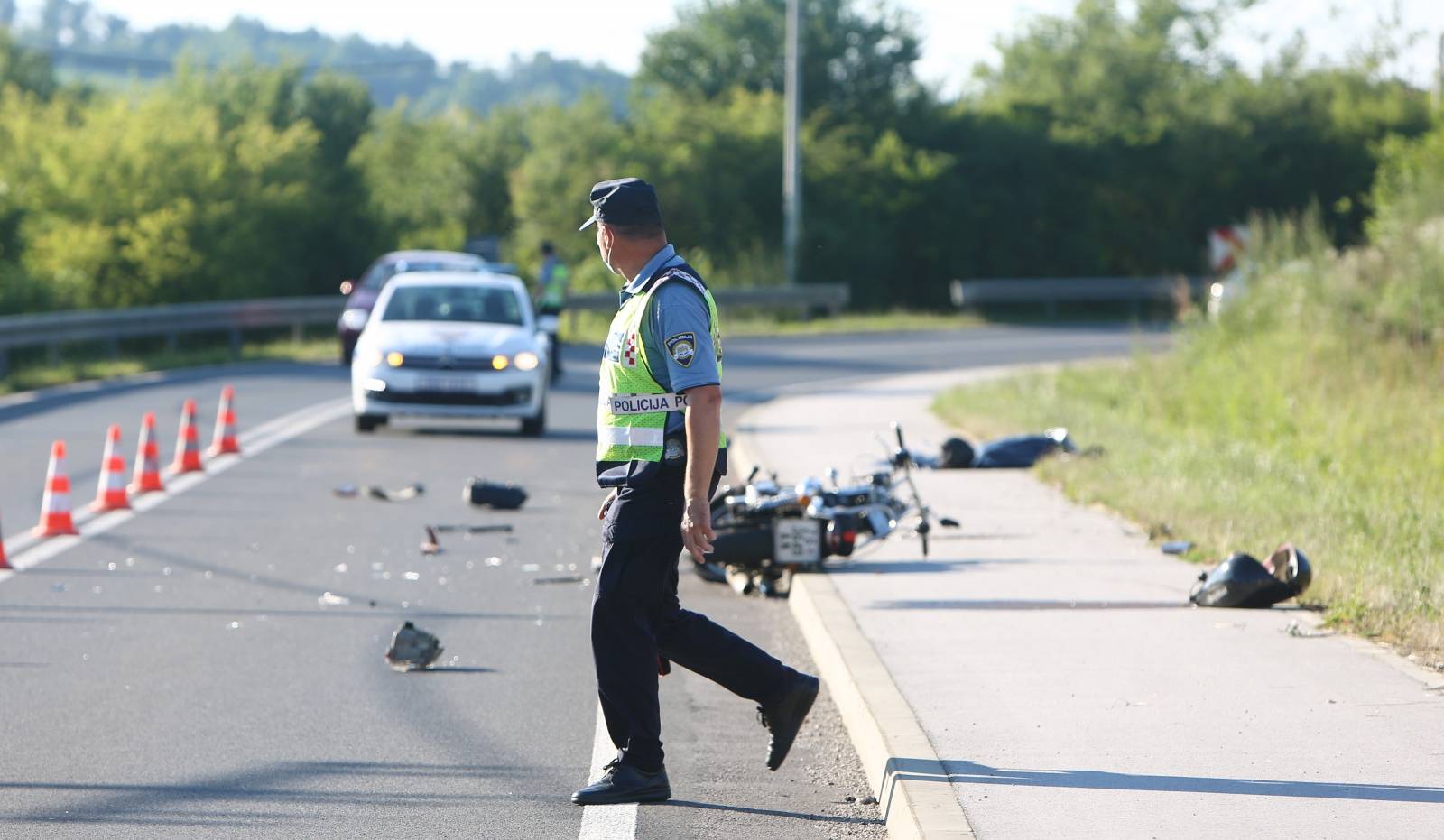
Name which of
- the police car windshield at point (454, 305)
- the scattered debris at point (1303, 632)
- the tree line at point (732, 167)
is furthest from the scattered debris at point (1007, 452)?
the tree line at point (732, 167)

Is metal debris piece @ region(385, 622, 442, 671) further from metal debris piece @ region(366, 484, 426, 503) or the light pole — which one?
the light pole

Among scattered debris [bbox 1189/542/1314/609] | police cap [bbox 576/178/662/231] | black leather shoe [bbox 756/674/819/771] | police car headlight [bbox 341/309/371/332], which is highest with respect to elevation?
police cap [bbox 576/178/662/231]

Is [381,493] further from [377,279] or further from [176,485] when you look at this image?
[377,279]

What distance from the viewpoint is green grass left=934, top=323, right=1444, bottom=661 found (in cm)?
905

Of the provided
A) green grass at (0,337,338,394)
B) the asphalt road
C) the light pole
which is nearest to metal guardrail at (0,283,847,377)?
green grass at (0,337,338,394)

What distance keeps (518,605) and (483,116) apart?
5672cm

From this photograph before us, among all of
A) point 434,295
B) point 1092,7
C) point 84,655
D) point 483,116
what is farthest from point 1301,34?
point 84,655

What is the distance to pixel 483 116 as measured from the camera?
64.8m

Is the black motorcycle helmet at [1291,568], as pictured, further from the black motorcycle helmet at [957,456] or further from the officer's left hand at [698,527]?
the black motorcycle helmet at [957,456]

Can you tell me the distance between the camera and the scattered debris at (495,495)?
→ 1297 centimetres

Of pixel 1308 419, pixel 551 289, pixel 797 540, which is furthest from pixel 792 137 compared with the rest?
pixel 797 540

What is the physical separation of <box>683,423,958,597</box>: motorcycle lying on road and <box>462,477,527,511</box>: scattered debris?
3.06 metres

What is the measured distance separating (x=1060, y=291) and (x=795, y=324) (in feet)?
28.9

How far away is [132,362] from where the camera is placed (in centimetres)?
2706
